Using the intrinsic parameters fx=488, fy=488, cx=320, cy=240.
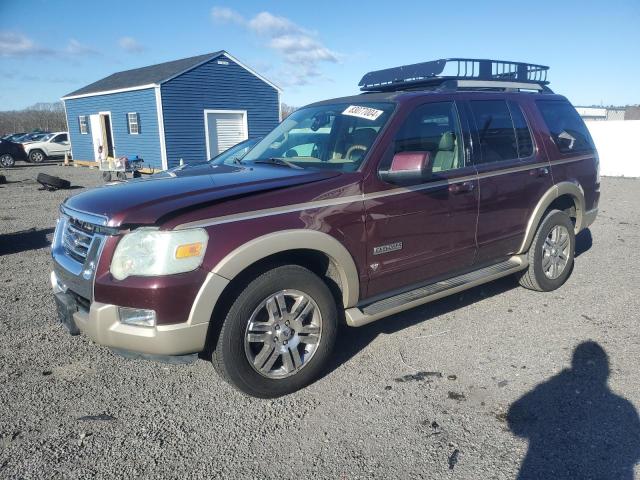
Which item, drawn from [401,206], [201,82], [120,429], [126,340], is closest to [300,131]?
[401,206]

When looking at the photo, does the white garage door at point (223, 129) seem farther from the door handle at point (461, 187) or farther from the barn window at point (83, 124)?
the door handle at point (461, 187)

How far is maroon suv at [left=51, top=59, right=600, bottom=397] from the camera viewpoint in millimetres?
2818

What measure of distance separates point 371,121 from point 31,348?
3.30 m

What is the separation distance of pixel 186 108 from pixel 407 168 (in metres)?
18.2

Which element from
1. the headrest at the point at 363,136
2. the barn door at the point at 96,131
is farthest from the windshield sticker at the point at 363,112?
the barn door at the point at 96,131

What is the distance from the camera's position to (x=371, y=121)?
3.88 meters

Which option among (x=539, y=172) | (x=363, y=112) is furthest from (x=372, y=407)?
(x=539, y=172)

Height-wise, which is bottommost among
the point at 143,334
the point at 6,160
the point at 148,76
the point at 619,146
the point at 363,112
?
the point at 6,160

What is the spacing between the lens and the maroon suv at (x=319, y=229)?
2.82 meters

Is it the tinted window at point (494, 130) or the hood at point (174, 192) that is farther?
the tinted window at point (494, 130)

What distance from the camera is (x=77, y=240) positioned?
3150 millimetres

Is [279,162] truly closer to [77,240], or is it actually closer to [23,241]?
[77,240]

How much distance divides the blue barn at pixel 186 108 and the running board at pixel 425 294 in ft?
55.9

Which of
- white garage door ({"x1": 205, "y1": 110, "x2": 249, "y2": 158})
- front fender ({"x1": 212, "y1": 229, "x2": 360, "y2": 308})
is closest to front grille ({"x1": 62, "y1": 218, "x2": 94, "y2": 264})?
front fender ({"x1": 212, "y1": 229, "x2": 360, "y2": 308})
